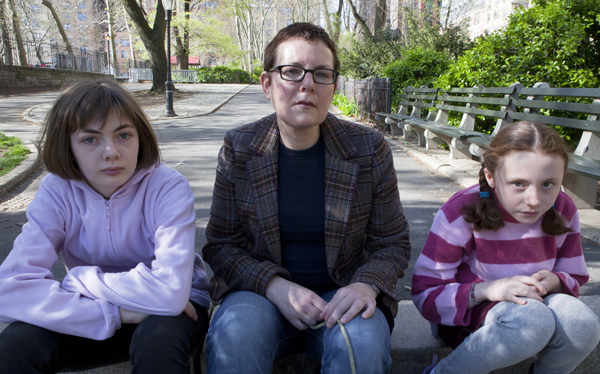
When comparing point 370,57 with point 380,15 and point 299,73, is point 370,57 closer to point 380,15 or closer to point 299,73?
point 380,15

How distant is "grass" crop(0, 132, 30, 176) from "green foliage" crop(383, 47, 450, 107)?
8.37 metres

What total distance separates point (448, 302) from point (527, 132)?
0.73m

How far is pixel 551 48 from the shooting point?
19.5 feet

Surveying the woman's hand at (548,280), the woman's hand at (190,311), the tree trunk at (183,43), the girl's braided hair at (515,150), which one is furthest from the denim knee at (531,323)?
the tree trunk at (183,43)

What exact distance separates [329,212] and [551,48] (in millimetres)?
5540

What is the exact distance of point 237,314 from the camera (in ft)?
5.39

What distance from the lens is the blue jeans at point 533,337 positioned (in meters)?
1.60

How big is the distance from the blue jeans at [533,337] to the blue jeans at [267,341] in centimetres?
36

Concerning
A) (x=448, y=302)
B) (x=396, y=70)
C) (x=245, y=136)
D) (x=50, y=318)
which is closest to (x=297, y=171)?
(x=245, y=136)

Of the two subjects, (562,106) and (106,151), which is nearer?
(106,151)

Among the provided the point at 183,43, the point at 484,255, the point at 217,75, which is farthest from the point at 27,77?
the point at 484,255

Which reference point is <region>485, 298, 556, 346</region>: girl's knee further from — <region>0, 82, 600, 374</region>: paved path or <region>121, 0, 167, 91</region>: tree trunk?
<region>121, 0, 167, 91</region>: tree trunk

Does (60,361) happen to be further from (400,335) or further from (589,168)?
(589,168)

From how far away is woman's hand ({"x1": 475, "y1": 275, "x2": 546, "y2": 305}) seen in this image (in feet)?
5.50
